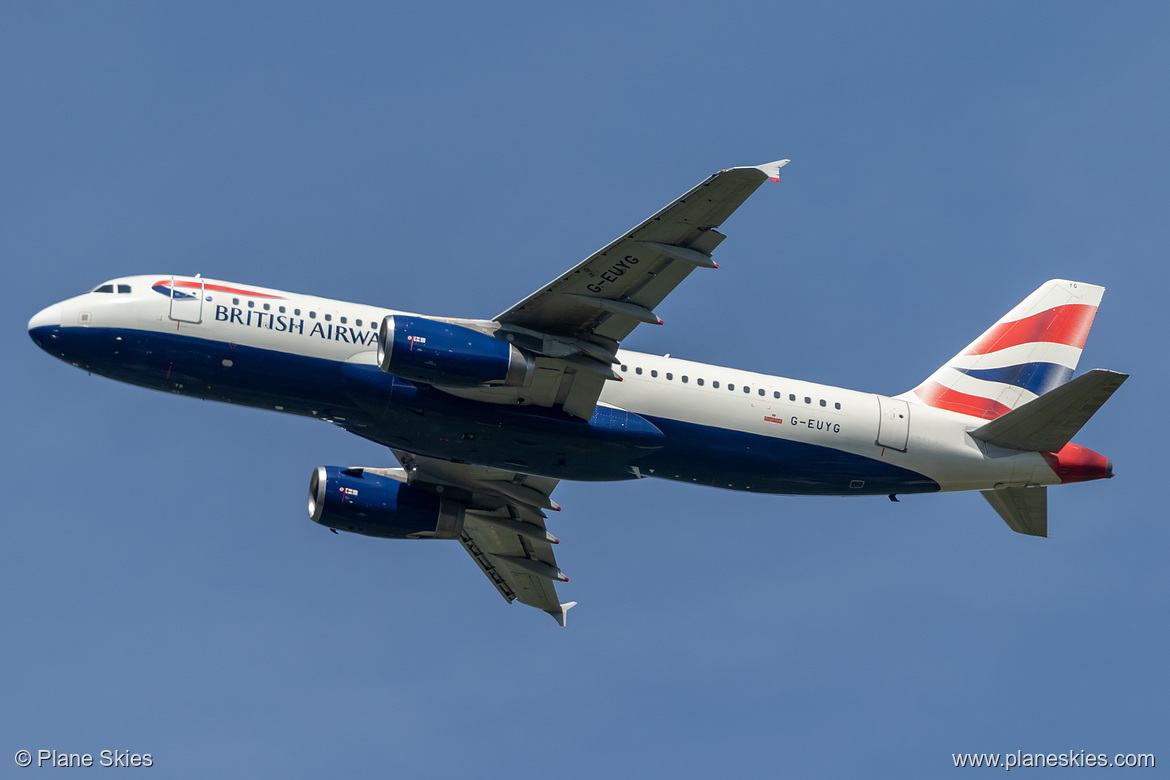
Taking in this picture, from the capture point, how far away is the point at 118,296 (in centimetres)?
4009

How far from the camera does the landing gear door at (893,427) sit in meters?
43.7

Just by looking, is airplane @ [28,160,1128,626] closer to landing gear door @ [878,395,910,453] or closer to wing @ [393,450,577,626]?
landing gear door @ [878,395,910,453]

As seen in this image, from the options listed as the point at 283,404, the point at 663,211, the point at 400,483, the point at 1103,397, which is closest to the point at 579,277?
the point at 663,211

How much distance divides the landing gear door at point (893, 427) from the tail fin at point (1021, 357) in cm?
239

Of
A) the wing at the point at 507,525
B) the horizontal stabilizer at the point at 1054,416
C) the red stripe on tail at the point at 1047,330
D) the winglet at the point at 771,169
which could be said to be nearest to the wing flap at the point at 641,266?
the winglet at the point at 771,169

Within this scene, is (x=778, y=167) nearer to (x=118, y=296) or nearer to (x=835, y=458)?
(x=835, y=458)

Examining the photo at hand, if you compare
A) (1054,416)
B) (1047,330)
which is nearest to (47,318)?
(1054,416)

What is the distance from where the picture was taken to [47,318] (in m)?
39.8

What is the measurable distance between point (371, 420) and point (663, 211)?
37.3ft

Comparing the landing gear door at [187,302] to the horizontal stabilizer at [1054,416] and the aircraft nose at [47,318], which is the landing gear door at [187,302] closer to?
the aircraft nose at [47,318]

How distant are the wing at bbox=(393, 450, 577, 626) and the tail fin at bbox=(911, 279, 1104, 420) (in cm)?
1471

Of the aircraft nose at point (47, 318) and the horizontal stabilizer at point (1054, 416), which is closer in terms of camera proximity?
the aircraft nose at point (47, 318)

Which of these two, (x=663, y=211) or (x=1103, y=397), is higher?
(x=663, y=211)

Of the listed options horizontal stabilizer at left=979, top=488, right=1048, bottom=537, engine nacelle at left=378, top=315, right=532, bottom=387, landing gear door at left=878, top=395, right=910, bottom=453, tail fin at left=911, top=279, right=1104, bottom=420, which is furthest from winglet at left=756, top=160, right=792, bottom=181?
horizontal stabilizer at left=979, top=488, right=1048, bottom=537
